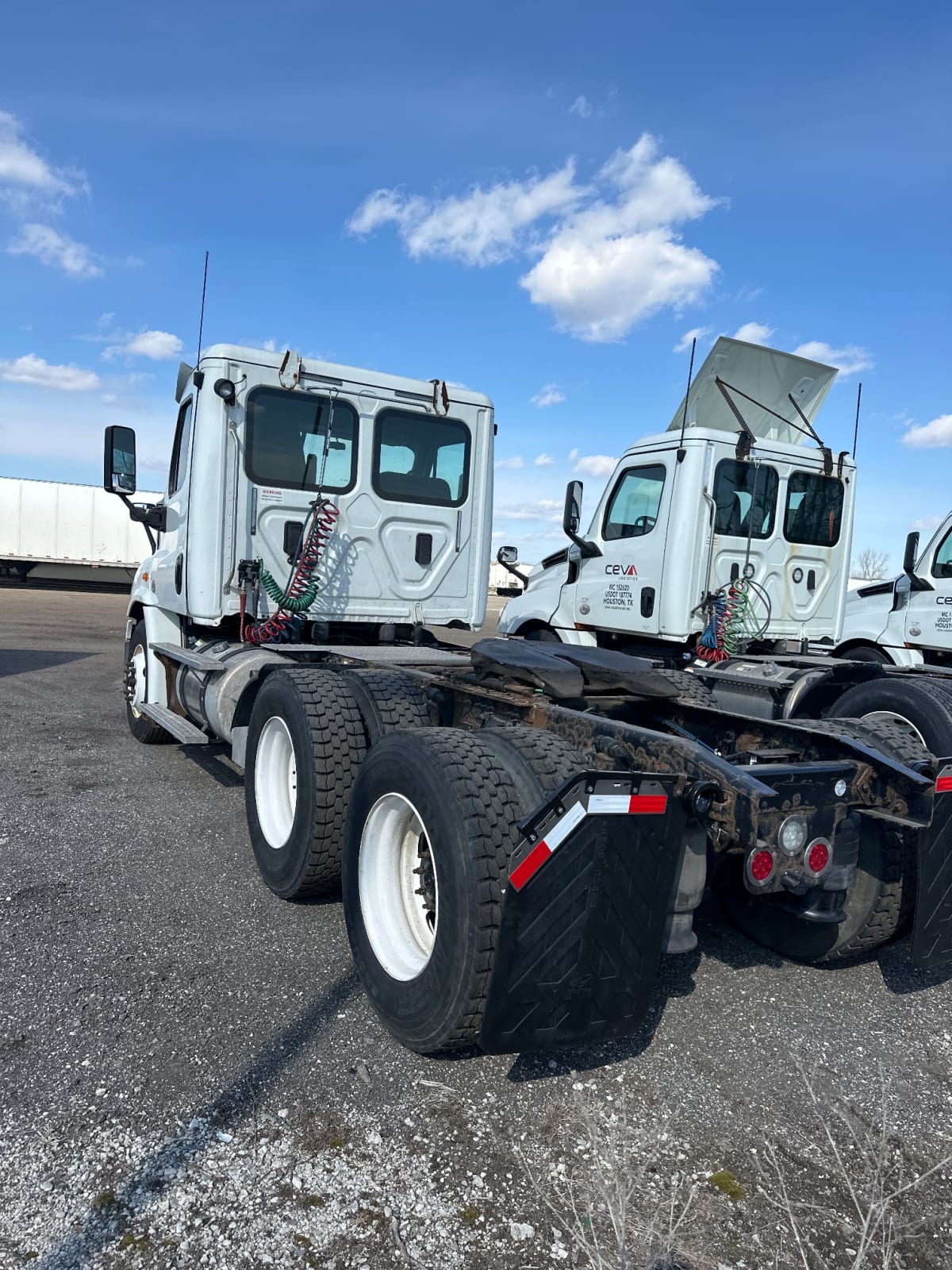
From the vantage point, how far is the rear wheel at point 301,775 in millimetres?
3945

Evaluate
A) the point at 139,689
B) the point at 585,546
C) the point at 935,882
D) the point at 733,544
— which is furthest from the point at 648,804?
the point at 139,689

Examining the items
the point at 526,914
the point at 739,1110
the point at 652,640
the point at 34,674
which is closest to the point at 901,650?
the point at 652,640

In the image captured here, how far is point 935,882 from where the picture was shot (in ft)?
9.71

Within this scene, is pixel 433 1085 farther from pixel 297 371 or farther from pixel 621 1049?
pixel 297 371

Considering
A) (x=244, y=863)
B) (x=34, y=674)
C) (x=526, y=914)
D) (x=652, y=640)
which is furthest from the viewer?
(x=34, y=674)

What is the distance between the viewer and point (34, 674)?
10836 millimetres

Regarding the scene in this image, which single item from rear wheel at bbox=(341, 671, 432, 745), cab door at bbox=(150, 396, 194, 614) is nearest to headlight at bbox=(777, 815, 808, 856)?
rear wheel at bbox=(341, 671, 432, 745)

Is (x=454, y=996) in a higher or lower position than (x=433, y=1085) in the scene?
higher

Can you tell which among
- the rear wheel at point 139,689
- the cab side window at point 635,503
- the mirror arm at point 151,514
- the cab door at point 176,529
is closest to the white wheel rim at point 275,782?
the cab door at point 176,529

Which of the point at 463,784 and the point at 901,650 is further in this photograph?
the point at 901,650

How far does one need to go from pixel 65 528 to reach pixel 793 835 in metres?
30.6

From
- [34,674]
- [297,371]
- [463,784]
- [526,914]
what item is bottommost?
[34,674]

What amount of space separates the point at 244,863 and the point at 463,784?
2327 millimetres

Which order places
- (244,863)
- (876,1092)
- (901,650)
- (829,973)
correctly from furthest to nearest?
(901,650)
(244,863)
(829,973)
(876,1092)
